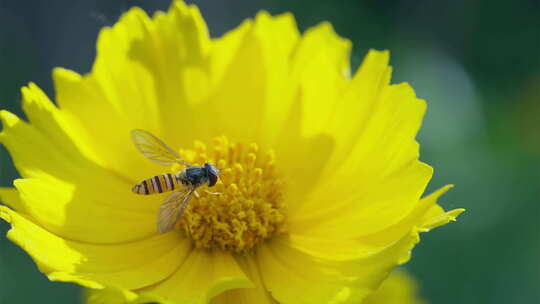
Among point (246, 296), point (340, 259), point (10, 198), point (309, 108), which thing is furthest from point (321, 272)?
point (10, 198)

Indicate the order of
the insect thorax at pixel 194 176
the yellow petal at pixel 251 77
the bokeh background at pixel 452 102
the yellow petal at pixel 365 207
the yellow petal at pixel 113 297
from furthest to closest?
1. the bokeh background at pixel 452 102
2. the yellow petal at pixel 251 77
3. the insect thorax at pixel 194 176
4. the yellow petal at pixel 365 207
5. the yellow petal at pixel 113 297

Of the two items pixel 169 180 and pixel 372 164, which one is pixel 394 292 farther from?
pixel 169 180

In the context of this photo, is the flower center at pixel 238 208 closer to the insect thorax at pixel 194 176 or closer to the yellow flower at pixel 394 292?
the insect thorax at pixel 194 176

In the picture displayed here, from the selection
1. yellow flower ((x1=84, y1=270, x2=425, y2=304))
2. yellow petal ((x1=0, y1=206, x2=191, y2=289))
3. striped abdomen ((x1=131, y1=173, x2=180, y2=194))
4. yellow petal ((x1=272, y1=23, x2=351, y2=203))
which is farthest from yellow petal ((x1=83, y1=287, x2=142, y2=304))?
yellow flower ((x1=84, y1=270, x2=425, y2=304))

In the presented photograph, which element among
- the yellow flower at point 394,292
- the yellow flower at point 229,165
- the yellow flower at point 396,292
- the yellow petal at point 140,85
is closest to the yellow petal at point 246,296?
the yellow flower at point 229,165

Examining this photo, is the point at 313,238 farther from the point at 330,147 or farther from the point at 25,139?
the point at 25,139

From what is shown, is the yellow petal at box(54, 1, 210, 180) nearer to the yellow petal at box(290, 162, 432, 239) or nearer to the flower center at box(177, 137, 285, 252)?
the flower center at box(177, 137, 285, 252)
